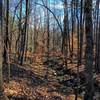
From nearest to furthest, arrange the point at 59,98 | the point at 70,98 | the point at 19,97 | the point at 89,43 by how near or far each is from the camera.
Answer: the point at 89,43 → the point at 19,97 → the point at 59,98 → the point at 70,98

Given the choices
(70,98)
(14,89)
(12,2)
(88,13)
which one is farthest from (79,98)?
(12,2)

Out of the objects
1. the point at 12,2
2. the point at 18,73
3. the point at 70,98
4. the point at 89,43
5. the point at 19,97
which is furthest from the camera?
the point at 12,2

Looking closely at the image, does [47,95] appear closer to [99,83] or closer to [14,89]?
[14,89]

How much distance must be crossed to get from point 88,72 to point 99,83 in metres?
9.02

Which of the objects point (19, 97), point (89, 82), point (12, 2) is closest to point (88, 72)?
point (89, 82)

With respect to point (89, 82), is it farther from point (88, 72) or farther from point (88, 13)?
point (88, 13)

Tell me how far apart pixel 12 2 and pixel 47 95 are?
2380 centimetres

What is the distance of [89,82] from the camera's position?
43.6 ft

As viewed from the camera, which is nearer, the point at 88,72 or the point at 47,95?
the point at 88,72

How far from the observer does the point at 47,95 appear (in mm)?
16625

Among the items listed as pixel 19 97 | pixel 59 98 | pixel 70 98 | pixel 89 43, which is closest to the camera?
pixel 89 43

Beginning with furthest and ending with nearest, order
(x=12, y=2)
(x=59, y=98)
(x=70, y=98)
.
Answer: (x=12, y=2) → (x=70, y=98) → (x=59, y=98)

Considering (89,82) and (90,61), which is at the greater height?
(90,61)

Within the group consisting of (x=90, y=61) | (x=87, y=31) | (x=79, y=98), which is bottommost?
(x=79, y=98)
